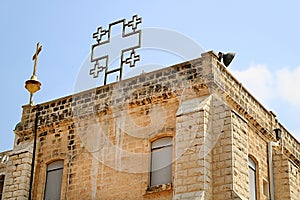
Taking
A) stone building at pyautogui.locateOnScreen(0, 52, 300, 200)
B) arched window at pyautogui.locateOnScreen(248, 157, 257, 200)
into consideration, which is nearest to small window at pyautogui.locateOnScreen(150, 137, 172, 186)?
stone building at pyautogui.locateOnScreen(0, 52, 300, 200)

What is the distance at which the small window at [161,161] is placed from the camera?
18686 millimetres

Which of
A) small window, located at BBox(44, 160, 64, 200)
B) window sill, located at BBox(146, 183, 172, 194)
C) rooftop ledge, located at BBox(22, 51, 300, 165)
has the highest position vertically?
rooftop ledge, located at BBox(22, 51, 300, 165)

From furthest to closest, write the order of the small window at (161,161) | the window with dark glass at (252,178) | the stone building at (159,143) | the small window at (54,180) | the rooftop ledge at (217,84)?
1. the small window at (54,180)
2. the window with dark glass at (252,178)
3. the rooftop ledge at (217,84)
4. the small window at (161,161)
5. the stone building at (159,143)

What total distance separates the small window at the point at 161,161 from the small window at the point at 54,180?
336 centimetres

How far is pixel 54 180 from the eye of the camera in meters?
20.8

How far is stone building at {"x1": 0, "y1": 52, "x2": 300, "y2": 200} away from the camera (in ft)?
59.5

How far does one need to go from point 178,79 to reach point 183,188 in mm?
3487

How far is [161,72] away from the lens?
19.9 metres

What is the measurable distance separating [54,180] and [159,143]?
3.85 meters

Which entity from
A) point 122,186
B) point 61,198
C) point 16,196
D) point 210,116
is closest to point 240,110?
point 210,116

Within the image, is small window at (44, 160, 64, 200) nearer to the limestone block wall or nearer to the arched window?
the arched window

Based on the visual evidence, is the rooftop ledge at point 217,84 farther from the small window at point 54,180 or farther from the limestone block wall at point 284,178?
the small window at point 54,180

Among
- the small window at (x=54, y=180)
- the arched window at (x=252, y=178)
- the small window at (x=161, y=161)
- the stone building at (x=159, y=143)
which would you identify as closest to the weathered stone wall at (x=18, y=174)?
the stone building at (x=159, y=143)

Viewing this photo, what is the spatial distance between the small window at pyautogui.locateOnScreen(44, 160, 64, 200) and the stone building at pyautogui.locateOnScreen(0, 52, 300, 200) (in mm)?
34
